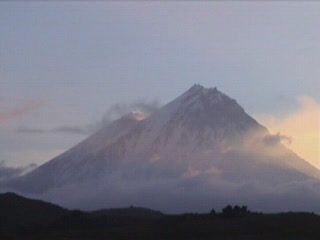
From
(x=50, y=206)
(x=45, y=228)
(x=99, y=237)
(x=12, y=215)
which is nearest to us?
(x=99, y=237)

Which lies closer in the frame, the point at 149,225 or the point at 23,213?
the point at 149,225

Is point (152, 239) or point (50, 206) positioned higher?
point (50, 206)

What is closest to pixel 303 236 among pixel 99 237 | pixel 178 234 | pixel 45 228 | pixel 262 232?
pixel 262 232

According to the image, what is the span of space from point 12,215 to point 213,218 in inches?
923

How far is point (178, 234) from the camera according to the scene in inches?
3634

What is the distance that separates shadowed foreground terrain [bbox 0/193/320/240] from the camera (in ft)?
298

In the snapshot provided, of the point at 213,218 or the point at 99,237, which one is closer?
the point at 99,237

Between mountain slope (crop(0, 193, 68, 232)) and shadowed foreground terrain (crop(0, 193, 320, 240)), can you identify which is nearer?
shadowed foreground terrain (crop(0, 193, 320, 240))

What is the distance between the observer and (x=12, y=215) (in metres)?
106

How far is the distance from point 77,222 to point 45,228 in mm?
4660

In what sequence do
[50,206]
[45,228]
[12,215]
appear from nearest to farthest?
[45,228], [12,215], [50,206]

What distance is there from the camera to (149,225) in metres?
97.6

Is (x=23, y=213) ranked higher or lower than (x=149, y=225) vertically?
higher

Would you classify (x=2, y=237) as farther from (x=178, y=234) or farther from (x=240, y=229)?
(x=240, y=229)
